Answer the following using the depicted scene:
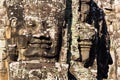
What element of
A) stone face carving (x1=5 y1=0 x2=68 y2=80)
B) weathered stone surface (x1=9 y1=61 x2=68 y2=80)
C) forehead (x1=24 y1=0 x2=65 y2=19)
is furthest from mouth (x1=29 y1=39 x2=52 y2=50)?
forehead (x1=24 y1=0 x2=65 y2=19)

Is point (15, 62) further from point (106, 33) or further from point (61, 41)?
point (106, 33)

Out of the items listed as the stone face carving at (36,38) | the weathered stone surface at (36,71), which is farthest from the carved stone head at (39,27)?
the weathered stone surface at (36,71)

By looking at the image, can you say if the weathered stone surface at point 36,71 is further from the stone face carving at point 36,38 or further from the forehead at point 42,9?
the forehead at point 42,9

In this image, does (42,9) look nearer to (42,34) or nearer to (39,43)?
(42,34)

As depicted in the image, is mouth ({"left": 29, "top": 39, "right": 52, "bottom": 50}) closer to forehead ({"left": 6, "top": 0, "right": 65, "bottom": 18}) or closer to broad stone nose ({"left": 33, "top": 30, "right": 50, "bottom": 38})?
broad stone nose ({"left": 33, "top": 30, "right": 50, "bottom": 38})

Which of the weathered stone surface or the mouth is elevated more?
the mouth

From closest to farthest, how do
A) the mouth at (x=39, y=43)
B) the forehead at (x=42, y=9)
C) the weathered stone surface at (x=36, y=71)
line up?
1. the weathered stone surface at (x=36, y=71)
2. the mouth at (x=39, y=43)
3. the forehead at (x=42, y=9)

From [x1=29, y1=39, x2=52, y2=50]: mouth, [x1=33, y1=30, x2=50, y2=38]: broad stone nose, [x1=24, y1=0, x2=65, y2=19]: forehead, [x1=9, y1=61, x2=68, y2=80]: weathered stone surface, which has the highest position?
[x1=24, y1=0, x2=65, y2=19]: forehead

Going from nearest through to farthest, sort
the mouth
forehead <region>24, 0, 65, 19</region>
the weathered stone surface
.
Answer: the weathered stone surface < the mouth < forehead <region>24, 0, 65, 19</region>

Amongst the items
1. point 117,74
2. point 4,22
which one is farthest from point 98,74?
point 4,22

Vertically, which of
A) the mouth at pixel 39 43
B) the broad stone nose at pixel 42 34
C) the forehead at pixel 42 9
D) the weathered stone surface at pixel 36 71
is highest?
the forehead at pixel 42 9

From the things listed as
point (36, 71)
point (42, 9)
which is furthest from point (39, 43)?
point (42, 9)

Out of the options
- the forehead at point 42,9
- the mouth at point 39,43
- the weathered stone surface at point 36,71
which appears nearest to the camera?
the weathered stone surface at point 36,71

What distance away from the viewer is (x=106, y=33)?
11.1 metres
